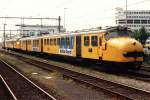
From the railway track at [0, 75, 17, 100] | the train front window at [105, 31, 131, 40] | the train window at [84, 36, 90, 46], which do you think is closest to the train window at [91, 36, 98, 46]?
the train window at [84, 36, 90, 46]

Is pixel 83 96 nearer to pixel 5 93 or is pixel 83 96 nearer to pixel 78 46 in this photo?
pixel 5 93

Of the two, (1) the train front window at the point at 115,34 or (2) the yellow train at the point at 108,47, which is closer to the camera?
(2) the yellow train at the point at 108,47

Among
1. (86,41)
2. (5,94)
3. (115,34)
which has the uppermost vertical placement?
(115,34)

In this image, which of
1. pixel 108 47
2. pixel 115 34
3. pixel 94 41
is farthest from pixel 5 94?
pixel 94 41

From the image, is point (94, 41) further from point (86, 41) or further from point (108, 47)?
point (108, 47)

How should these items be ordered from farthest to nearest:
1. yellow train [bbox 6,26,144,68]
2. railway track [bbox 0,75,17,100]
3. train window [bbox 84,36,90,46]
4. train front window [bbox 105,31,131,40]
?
train window [bbox 84,36,90,46]
train front window [bbox 105,31,131,40]
yellow train [bbox 6,26,144,68]
railway track [bbox 0,75,17,100]

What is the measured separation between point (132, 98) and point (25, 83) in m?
7.23

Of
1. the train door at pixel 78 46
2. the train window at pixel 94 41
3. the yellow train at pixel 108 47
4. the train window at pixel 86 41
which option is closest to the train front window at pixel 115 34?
the yellow train at pixel 108 47

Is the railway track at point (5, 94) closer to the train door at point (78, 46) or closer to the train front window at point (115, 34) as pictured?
the train front window at point (115, 34)

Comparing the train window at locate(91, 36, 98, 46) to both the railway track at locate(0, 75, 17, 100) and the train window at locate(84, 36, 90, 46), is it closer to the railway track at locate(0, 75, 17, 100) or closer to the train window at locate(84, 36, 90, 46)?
the train window at locate(84, 36, 90, 46)

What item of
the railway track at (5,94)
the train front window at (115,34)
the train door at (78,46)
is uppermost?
the train front window at (115,34)

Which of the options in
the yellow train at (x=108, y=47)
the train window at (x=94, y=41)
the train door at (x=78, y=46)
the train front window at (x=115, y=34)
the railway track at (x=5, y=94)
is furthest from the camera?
the train door at (x=78, y=46)

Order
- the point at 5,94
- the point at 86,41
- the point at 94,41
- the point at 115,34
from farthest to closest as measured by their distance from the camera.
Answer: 1. the point at 86,41
2. the point at 94,41
3. the point at 115,34
4. the point at 5,94

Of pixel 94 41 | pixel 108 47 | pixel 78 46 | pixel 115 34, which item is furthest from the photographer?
pixel 78 46
